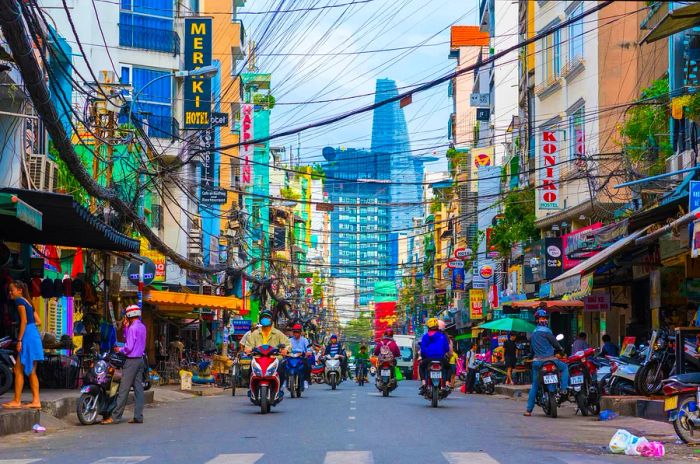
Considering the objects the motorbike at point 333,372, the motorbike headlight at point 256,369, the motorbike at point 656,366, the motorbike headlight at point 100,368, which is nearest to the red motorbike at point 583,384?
the motorbike at point 656,366

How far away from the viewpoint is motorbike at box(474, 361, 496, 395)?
33.0m

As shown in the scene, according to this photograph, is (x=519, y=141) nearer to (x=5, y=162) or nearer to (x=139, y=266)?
(x=139, y=266)

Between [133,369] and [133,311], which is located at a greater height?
[133,311]

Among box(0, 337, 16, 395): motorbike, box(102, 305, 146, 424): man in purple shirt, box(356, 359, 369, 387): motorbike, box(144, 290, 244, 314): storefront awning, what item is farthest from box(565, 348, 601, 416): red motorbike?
box(356, 359, 369, 387): motorbike

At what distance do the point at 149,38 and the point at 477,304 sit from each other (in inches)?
1096

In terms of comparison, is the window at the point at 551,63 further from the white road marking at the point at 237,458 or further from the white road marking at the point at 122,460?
the white road marking at the point at 122,460

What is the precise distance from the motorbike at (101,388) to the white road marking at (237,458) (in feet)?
19.1

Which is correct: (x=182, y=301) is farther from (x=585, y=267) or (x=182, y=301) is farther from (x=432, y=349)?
(x=585, y=267)

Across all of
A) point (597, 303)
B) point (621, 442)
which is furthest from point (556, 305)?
point (621, 442)

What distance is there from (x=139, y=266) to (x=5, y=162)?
20.7 ft

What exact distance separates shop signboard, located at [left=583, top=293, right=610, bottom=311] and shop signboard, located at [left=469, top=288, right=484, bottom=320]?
29.8 meters

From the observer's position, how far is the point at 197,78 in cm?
4178

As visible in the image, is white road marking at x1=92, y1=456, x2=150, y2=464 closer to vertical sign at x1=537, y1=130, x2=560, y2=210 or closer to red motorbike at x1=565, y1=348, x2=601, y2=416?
red motorbike at x1=565, y1=348, x2=601, y2=416

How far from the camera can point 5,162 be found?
78.8ft
